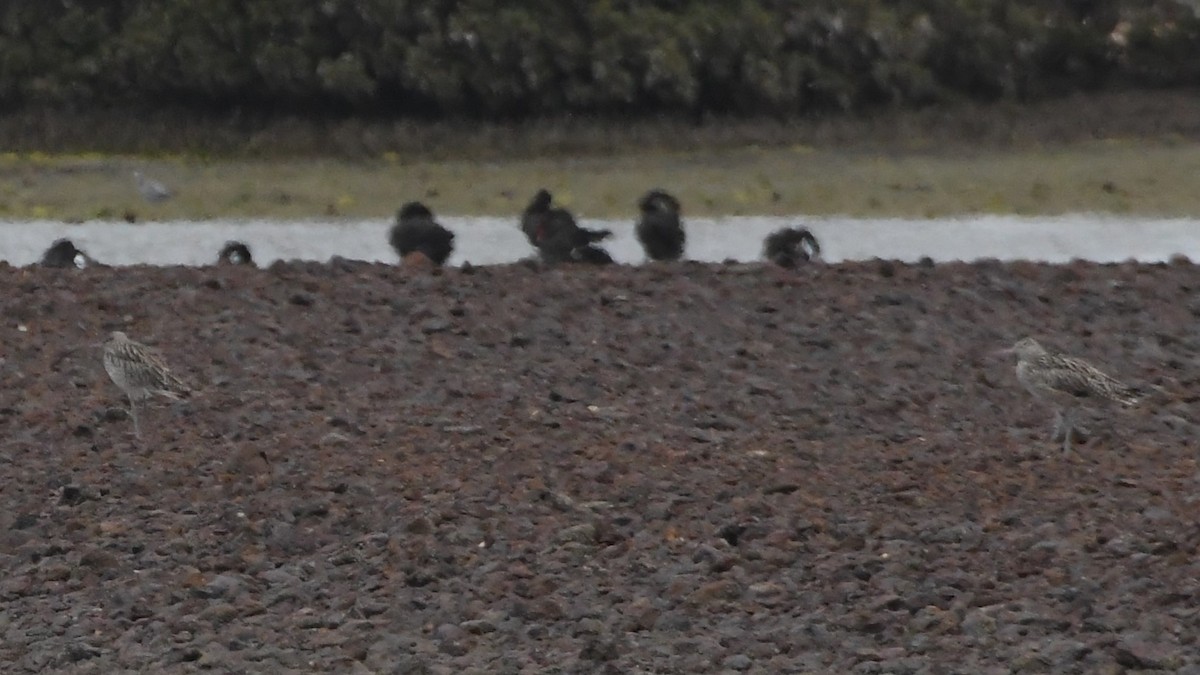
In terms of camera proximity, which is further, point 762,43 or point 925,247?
point 762,43

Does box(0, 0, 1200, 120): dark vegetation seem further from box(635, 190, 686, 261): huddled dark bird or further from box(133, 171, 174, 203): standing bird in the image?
box(635, 190, 686, 261): huddled dark bird

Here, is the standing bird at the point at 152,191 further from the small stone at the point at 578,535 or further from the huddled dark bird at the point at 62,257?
the small stone at the point at 578,535

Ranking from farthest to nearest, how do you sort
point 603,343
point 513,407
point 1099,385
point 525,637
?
point 603,343
point 513,407
point 1099,385
point 525,637

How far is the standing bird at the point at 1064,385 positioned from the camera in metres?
9.46

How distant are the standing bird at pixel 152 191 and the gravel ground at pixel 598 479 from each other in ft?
23.0

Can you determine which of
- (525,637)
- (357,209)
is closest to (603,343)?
(525,637)

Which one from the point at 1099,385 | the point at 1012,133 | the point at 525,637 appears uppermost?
the point at 1012,133

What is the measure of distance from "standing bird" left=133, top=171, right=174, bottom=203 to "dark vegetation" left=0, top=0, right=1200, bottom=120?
3.27 meters

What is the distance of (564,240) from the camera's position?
1452 centimetres

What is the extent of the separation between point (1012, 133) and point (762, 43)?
104 inches

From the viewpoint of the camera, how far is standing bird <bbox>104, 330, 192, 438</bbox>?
1005 centimetres

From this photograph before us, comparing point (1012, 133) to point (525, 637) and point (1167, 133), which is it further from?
point (525, 637)

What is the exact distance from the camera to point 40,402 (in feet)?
35.2

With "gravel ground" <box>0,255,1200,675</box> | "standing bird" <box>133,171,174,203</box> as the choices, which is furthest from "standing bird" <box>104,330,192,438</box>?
"standing bird" <box>133,171,174,203</box>
